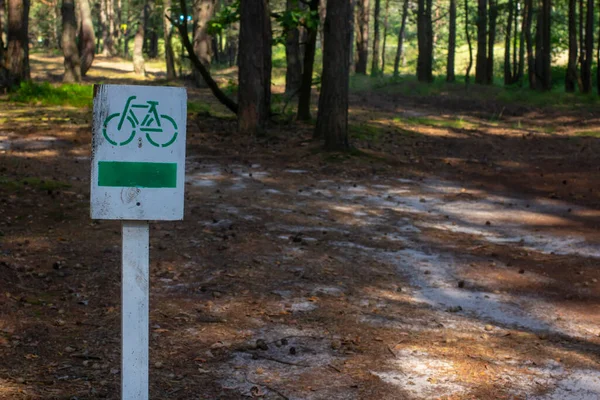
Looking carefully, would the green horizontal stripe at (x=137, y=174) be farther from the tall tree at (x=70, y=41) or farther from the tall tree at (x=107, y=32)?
the tall tree at (x=107, y=32)

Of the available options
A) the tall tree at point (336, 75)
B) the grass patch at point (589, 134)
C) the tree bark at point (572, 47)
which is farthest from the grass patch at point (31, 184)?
the tree bark at point (572, 47)

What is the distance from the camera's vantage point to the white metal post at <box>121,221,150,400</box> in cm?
351

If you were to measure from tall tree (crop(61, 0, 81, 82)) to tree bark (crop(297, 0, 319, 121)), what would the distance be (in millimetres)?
9785

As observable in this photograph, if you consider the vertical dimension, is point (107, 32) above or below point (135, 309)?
above

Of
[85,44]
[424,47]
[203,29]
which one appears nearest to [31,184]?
[203,29]

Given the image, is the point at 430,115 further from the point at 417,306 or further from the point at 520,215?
the point at 417,306

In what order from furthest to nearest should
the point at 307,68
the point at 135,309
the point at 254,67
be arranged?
the point at 307,68 → the point at 254,67 → the point at 135,309

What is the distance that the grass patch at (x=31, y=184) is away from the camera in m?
10.4

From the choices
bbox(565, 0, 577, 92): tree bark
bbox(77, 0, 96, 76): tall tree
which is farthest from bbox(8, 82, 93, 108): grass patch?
bbox(565, 0, 577, 92): tree bark

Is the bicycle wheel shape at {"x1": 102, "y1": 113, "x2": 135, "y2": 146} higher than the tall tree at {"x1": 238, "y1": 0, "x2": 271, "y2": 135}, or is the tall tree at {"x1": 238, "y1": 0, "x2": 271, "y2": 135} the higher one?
the tall tree at {"x1": 238, "y1": 0, "x2": 271, "y2": 135}

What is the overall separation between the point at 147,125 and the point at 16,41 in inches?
749

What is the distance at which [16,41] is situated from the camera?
20766 millimetres

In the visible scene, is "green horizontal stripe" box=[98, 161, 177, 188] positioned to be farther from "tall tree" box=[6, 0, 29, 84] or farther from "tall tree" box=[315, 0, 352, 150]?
"tall tree" box=[6, 0, 29, 84]

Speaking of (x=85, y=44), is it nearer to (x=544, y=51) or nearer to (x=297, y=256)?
(x=544, y=51)
